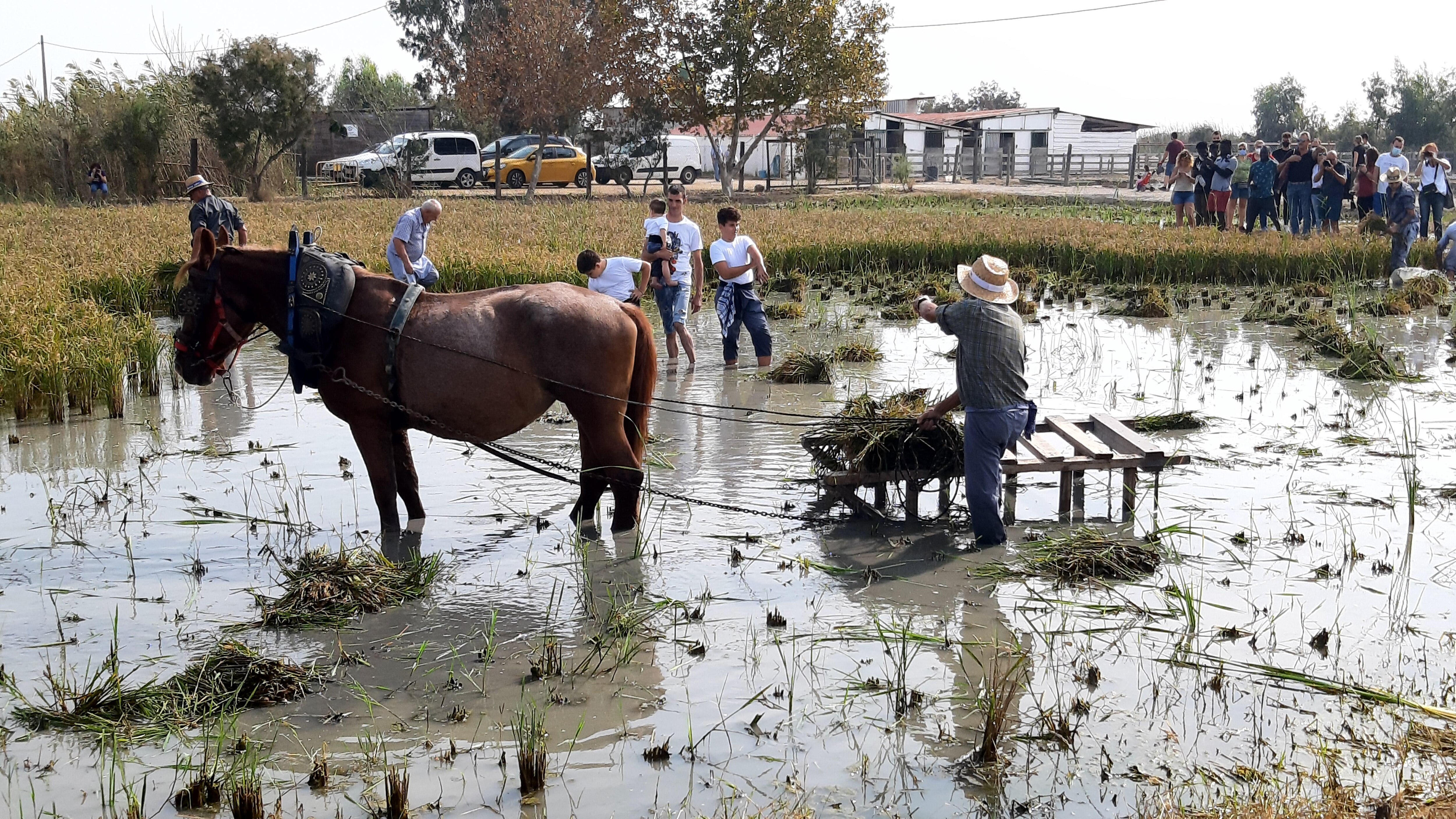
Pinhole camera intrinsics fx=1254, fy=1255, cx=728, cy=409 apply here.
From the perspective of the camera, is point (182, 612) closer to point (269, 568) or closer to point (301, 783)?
point (269, 568)

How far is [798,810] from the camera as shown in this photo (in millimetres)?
3992

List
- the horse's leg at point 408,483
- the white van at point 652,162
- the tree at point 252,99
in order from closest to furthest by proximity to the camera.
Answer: the horse's leg at point 408,483, the tree at point 252,99, the white van at point 652,162

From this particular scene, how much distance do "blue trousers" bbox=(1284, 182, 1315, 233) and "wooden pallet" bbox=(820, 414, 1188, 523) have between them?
595 inches

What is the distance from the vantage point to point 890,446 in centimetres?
688

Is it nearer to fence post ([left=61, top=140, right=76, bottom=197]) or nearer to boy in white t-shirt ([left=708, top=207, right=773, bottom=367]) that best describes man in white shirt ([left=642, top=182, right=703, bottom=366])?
boy in white t-shirt ([left=708, top=207, right=773, bottom=367])

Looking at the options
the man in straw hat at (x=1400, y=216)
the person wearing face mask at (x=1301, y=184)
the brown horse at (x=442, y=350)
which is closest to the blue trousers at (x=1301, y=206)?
the person wearing face mask at (x=1301, y=184)

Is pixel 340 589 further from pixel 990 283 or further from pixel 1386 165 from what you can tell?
pixel 1386 165

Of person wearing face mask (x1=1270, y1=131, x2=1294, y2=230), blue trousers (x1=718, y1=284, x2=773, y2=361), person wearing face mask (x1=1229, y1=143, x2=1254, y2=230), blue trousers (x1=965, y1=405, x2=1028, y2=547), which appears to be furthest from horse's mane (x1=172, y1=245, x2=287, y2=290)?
person wearing face mask (x1=1229, y1=143, x2=1254, y2=230)

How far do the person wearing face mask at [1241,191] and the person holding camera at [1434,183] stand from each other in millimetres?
2722

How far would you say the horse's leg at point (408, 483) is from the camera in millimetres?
6934

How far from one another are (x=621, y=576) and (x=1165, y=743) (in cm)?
284

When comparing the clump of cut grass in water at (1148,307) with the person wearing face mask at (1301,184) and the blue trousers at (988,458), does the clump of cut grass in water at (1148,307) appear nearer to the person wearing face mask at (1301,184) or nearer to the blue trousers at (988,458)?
the person wearing face mask at (1301,184)

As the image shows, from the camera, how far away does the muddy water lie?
4293 mm

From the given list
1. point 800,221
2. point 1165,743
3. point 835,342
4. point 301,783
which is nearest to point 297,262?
point 301,783
